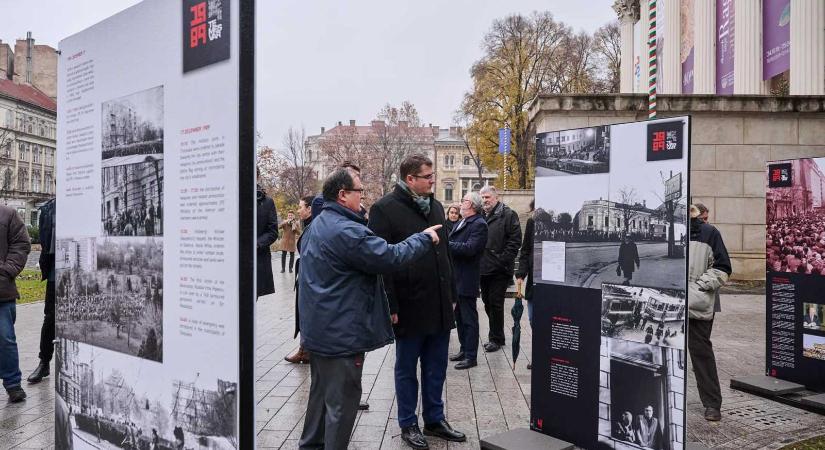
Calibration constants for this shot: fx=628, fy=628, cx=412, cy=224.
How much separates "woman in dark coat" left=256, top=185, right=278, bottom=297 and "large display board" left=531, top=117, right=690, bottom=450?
3.62m

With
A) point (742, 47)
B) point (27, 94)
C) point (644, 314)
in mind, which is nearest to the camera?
point (644, 314)

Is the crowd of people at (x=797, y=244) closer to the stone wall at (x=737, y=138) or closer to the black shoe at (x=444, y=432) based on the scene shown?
the black shoe at (x=444, y=432)

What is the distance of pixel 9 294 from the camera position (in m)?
6.01

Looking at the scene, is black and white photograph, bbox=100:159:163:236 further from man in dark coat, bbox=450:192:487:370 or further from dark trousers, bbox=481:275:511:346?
dark trousers, bbox=481:275:511:346

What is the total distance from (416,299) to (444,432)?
3.69 ft

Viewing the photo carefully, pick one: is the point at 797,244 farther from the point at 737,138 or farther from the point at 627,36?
the point at 627,36

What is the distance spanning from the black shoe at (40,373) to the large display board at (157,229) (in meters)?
4.22

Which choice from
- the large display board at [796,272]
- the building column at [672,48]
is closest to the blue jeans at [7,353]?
the large display board at [796,272]

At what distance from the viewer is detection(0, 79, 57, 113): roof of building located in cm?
6569

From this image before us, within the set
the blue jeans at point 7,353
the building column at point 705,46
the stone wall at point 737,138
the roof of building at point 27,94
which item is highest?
the roof of building at point 27,94

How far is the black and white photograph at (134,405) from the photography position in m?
2.37

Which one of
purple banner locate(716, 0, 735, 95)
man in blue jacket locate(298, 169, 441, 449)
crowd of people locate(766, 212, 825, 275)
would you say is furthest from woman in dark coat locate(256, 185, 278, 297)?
purple banner locate(716, 0, 735, 95)

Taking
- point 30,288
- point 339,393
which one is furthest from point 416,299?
point 30,288

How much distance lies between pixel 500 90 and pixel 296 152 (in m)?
17.2
